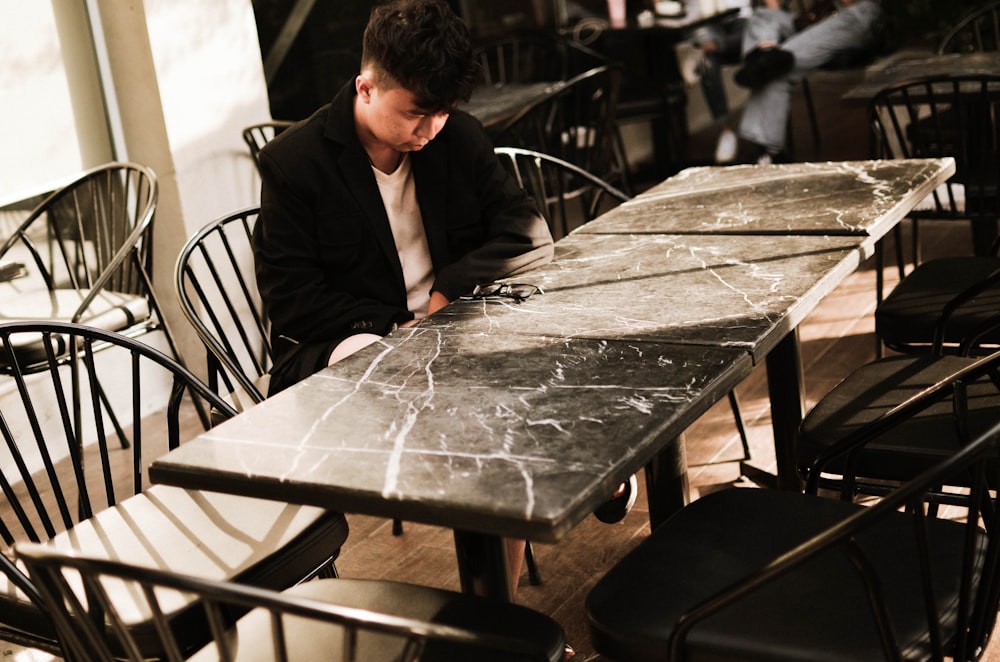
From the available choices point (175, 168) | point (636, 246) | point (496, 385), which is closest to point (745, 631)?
point (496, 385)

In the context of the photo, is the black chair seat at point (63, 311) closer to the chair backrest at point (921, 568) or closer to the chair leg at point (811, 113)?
the chair backrest at point (921, 568)

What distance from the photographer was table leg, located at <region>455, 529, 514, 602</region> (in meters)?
1.68

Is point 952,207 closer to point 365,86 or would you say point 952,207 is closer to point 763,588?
point 365,86

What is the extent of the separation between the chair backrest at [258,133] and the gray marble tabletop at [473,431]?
219cm

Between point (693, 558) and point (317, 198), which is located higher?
point (317, 198)

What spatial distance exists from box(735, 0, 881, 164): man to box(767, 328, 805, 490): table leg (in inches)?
140

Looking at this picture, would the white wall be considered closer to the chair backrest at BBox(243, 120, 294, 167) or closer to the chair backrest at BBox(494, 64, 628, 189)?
the chair backrest at BBox(243, 120, 294, 167)

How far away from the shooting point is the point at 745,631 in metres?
1.45

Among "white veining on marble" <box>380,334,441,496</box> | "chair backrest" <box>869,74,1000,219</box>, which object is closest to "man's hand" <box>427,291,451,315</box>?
"white veining on marble" <box>380,334,441,496</box>

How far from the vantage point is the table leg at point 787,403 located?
2.50m

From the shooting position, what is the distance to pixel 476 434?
1530mm

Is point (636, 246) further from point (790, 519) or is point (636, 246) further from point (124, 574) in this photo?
point (124, 574)

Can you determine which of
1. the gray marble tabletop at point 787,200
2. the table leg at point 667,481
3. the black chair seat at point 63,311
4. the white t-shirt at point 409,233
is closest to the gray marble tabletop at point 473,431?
the table leg at point 667,481

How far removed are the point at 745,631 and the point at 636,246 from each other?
42.7 inches
